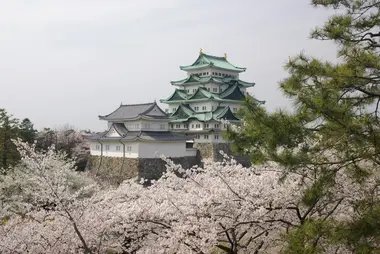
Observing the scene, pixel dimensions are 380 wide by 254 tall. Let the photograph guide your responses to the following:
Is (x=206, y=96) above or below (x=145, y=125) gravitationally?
above

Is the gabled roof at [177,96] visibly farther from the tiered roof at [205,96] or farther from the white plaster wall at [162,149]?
the white plaster wall at [162,149]

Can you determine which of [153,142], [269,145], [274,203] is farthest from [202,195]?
[153,142]

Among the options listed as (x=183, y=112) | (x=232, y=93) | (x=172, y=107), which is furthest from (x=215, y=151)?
(x=172, y=107)

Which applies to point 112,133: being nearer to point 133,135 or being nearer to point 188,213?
point 133,135

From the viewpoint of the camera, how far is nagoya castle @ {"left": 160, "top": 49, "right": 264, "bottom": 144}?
80.2 feet

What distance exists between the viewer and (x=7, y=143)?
53.1 ft

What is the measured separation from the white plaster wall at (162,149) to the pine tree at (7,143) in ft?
21.6

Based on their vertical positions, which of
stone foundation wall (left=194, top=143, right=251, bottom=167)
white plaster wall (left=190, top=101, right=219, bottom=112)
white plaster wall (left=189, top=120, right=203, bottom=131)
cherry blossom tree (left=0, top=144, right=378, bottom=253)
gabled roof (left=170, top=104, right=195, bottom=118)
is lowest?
cherry blossom tree (left=0, top=144, right=378, bottom=253)

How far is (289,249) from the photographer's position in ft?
12.0

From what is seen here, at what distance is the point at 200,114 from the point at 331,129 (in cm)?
2181

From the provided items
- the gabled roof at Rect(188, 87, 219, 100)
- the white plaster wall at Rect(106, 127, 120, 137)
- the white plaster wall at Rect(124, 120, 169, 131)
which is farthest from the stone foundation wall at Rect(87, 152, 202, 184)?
the gabled roof at Rect(188, 87, 219, 100)

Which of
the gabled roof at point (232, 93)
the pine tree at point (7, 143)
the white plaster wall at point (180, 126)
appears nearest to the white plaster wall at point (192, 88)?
the gabled roof at point (232, 93)

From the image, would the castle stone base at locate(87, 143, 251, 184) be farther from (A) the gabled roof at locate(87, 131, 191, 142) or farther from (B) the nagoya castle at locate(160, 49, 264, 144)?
(A) the gabled roof at locate(87, 131, 191, 142)

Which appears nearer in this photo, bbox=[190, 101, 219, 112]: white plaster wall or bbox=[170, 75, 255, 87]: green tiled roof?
bbox=[190, 101, 219, 112]: white plaster wall
